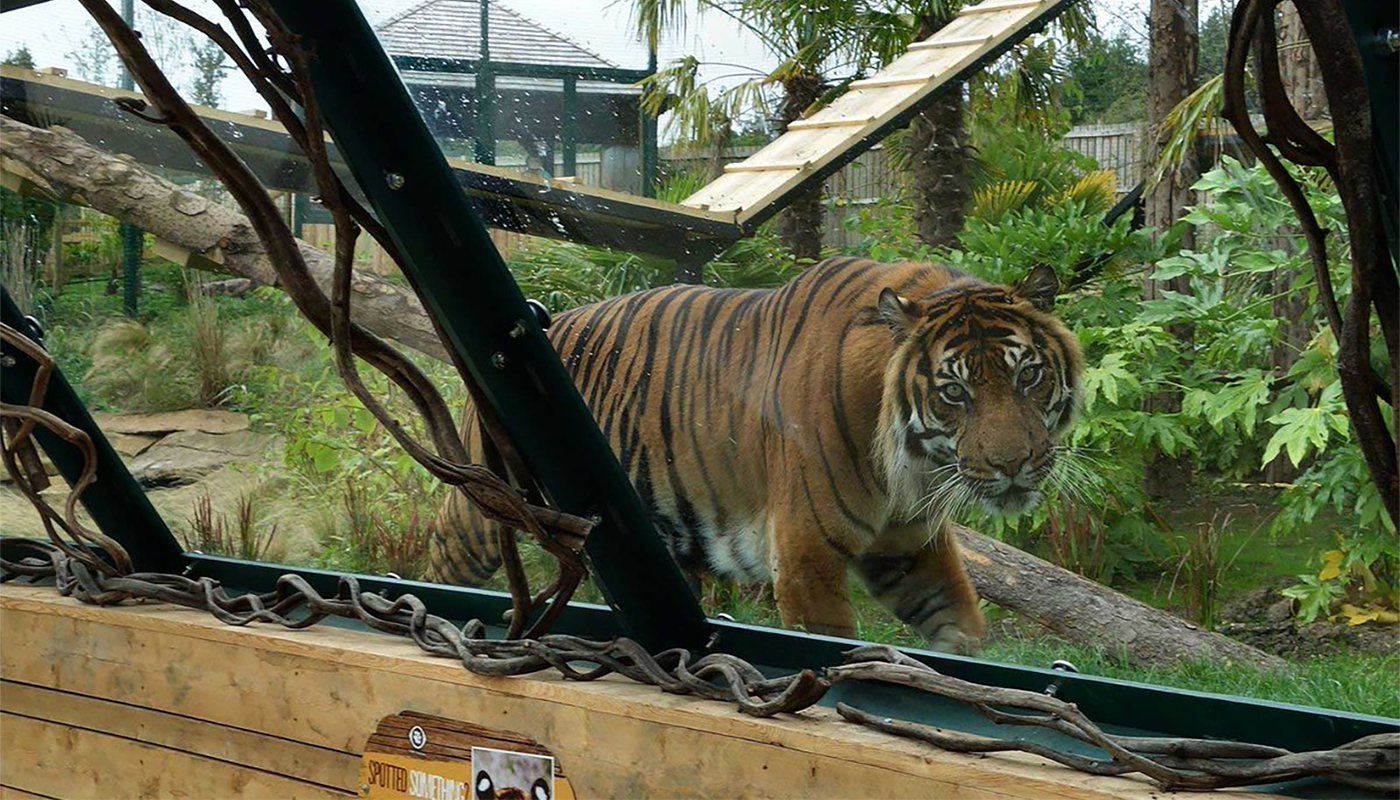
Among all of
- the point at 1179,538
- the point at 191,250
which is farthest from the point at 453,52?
the point at 1179,538

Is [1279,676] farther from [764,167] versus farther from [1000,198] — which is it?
[764,167]

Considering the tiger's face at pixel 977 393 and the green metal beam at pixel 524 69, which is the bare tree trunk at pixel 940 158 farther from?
the green metal beam at pixel 524 69

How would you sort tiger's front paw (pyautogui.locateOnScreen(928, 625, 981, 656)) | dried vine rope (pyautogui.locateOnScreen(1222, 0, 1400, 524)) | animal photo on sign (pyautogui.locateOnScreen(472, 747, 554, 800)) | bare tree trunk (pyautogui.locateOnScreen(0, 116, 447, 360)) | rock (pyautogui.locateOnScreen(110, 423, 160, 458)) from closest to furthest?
1. dried vine rope (pyautogui.locateOnScreen(1222, 0, 1400, 524))
2. tiger's front paw (pyautogui.locateOnScreen(928, 625, 981, 656))
3. animal photo on sign (pyautogui.locateOnScreen(472, 747, 554, 800))
4. bare tree trunk (pyautogui.locateOnScreen(0, 116, 447, 360))
5. rock (pyautogui.locateOnScreen(110, 423, 160, 458))

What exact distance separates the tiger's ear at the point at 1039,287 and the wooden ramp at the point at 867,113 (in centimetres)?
19

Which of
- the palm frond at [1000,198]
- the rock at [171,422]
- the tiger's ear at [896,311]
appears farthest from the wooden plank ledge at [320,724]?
the palm frond at [1000,198]

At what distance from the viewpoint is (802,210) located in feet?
4.65

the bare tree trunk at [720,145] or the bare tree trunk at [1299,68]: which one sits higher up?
the bare tree trunk at [1299,68]

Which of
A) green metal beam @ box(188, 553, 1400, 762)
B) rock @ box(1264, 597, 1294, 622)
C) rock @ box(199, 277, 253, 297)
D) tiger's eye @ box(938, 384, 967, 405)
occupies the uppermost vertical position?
rock @ box(199, 277, 253, 297)

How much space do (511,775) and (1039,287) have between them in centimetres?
104

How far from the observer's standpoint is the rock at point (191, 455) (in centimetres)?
224

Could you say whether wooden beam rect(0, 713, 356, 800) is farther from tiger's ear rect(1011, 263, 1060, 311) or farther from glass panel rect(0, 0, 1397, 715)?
tiger's ear rect(1011, 263, 1060, 311)

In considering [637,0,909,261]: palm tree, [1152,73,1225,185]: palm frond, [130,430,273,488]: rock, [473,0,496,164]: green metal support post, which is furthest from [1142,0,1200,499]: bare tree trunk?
[130,430,273,488]: rock

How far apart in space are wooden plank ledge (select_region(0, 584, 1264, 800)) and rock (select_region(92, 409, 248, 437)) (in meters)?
0.33

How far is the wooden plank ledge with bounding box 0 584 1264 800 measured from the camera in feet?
5.01
